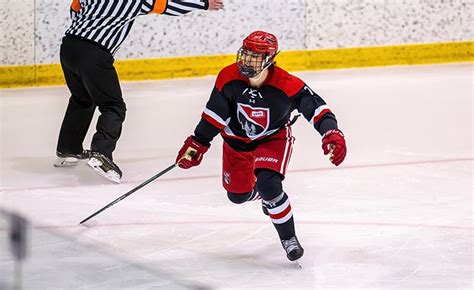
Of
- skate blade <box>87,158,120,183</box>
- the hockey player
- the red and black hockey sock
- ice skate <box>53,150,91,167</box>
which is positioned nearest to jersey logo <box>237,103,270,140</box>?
the hockey player

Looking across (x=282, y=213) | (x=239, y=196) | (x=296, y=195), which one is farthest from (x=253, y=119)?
(x=296, y=195)

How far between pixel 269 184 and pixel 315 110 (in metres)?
0.28

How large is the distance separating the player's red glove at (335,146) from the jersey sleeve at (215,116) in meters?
0.40

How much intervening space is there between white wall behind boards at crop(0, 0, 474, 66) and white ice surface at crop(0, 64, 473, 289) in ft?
1.09

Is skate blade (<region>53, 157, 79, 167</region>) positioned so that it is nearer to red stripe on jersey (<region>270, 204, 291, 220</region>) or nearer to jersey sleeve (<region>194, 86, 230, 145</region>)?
jersey sleeve (<region>194, 86, 230, 145</region>)

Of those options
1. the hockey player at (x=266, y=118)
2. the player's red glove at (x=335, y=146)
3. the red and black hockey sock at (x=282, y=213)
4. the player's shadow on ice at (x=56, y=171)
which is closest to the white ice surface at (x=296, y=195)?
the player's shadow on ice at (x=56, y=171)

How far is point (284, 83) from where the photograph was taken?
3.39 m

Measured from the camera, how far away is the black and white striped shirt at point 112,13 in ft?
15.6

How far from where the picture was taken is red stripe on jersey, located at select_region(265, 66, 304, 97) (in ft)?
11.1

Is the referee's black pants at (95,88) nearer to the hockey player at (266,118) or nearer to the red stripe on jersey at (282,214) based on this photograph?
the hockey player at (266,118)

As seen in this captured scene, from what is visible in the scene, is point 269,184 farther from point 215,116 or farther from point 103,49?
point 103,49

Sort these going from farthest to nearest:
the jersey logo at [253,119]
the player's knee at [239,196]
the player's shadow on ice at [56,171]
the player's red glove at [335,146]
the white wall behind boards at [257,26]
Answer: the white wall behind boards at [257,26] < the player's shadow on ice at [56,171] < the player's knee at [239,196] < the jersey logo at [253,119] < the player's red glove at [335,146]

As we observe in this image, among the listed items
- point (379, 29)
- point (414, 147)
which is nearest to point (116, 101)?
point (414, 147)

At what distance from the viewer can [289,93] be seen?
3385mm
